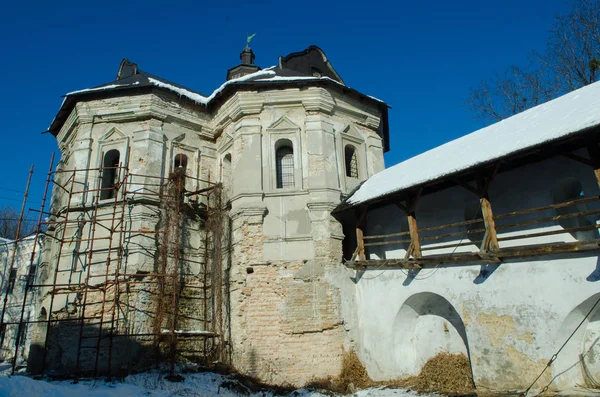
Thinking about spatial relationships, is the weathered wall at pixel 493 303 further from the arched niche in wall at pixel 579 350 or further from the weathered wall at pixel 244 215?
the weathered wall at pixel 244 215

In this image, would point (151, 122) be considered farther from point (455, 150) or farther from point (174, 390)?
point (455, 150)

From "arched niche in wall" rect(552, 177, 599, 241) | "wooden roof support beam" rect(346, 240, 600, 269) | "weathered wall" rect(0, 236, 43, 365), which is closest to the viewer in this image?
"wooden roof support beam" rect(346, 240, 600, 269)

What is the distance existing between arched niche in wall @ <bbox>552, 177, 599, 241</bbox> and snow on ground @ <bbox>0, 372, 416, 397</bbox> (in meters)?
4.78

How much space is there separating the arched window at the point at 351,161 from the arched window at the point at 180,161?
209 inches

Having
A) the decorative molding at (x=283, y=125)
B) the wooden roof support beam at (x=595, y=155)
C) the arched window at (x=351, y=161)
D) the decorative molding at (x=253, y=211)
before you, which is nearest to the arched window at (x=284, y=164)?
the decorative molding at (x=283, y=125)

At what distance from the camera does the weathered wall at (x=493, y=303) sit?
7.89 metres

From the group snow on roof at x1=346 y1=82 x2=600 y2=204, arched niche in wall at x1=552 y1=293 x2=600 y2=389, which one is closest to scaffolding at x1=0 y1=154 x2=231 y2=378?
Result: snow on roof at x1=346 y1=82 x2=600 y2=204

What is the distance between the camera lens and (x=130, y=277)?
12281 mm

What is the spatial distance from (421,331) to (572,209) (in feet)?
14.6

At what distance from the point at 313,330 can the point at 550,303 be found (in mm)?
5869

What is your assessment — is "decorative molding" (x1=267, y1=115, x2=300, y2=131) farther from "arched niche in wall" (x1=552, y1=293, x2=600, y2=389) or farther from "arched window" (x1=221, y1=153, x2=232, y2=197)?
"arched niche in wall" (x1=552, y1=293, x2=600, y2=389)

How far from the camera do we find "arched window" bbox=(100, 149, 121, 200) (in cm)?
1402

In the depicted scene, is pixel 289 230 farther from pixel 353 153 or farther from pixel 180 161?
pixel 180 161

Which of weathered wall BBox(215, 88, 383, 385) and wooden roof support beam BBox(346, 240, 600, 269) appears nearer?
wooden roof support beam BBox(346, 240, 600, 269)
